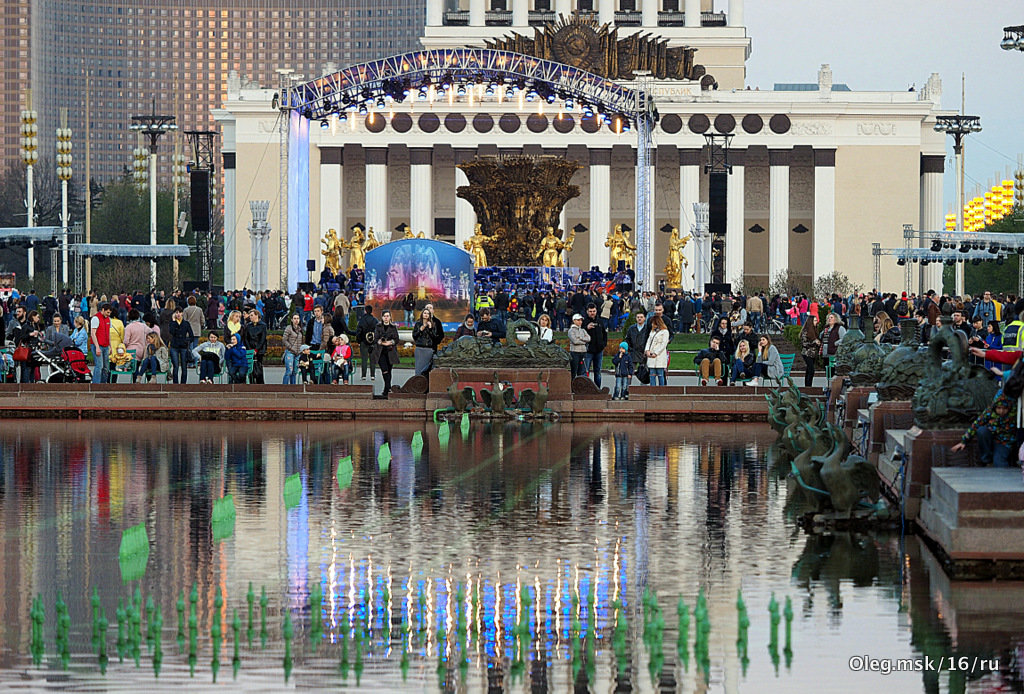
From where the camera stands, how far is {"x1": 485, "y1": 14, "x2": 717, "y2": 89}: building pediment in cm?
9212

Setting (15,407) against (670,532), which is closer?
(670,532)

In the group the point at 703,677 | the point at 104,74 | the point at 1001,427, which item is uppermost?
the point at 104,74

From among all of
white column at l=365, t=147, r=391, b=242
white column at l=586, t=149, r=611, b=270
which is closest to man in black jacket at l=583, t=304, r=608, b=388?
white column at l=586, t=149, r=611, b=270

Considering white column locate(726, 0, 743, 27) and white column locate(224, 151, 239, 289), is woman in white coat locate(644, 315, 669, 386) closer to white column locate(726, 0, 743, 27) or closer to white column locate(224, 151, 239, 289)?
white column locate(224, 151, 239, 289)

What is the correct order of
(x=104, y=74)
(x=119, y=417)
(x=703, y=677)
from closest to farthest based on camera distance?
(x=703, y=677), (x=119, y=417), (x=104, y=74)

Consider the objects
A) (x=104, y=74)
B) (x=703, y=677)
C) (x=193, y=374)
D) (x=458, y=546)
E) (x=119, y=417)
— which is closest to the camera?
(x=703, y=677)

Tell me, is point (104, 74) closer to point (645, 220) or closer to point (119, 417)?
point (645, 220)

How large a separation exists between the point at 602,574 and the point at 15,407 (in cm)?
1493

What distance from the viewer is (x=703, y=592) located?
10.5m

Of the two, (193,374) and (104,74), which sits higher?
(104,74)

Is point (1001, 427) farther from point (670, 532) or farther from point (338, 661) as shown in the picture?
point (338, 661)

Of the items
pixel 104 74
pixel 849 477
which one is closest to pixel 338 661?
pixel 849 477

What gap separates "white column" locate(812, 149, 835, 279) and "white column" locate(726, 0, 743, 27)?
45.6ft

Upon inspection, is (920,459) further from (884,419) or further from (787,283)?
(787,283)
